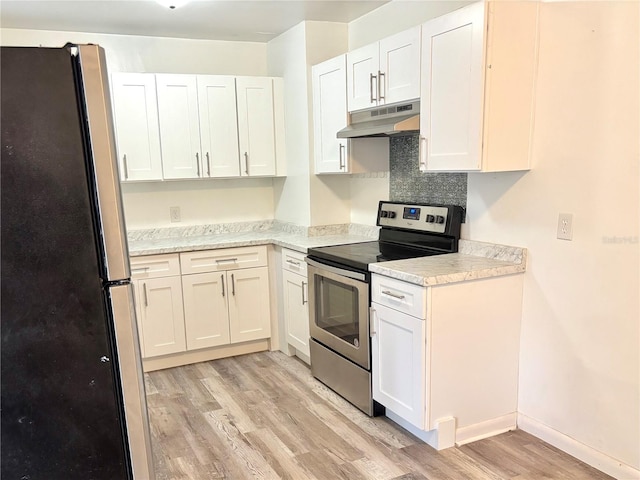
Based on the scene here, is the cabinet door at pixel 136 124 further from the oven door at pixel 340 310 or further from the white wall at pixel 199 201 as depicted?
the oven door at pixel 340 310

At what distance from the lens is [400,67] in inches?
107

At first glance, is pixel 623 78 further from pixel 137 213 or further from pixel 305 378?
pixel 137 213

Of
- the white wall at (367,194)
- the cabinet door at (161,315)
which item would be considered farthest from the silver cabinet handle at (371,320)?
the cabinet door at (161,315)

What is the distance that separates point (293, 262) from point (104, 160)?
2.42 metres

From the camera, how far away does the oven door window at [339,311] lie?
9.38 feet

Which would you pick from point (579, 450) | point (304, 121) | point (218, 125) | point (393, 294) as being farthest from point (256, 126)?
point (579, 450)

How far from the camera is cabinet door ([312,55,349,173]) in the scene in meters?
3.29

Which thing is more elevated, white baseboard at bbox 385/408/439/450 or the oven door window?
the oven door window

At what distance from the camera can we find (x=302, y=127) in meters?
3.77

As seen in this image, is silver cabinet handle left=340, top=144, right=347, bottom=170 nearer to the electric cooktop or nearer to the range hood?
the range hood

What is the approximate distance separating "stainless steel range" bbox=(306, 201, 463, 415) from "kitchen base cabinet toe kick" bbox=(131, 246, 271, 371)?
0.66 m

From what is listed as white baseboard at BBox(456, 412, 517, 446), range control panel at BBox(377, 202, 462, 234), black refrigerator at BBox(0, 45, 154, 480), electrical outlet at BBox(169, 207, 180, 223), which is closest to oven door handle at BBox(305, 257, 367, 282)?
range control panel at BBox(377, 202, 462, 234)

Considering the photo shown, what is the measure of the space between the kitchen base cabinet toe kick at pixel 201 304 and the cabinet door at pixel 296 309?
0.68 ft

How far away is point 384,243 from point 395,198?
324 millimetres
